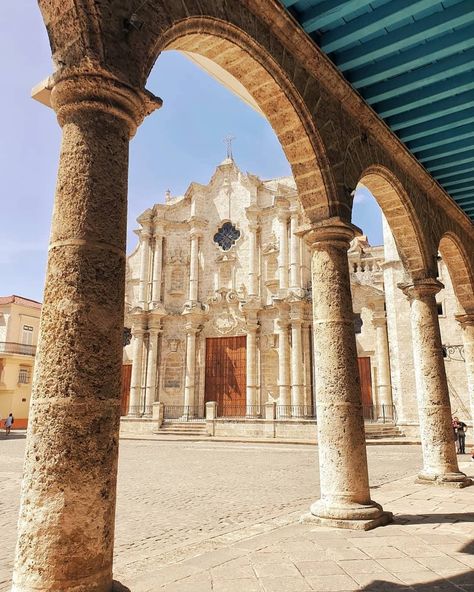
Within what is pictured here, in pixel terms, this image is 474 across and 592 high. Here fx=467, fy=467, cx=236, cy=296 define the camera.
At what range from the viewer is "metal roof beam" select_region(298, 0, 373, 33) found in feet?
14.0

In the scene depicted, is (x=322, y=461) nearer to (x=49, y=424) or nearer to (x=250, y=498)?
(x=250, y=498)

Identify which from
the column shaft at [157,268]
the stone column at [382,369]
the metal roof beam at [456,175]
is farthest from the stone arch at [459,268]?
the column shaft at [157,268]

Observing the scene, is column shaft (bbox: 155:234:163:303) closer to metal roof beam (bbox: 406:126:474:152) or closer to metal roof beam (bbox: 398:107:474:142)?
metal roof beam (bbox: 406:126:474:152)

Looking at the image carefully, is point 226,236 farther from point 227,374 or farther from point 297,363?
point 297,363

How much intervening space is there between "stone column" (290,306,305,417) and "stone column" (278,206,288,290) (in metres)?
1.72

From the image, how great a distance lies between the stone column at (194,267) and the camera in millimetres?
22969

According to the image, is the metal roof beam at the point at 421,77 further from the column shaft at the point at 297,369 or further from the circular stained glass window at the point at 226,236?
the circular stained glass window at the point at 226,236

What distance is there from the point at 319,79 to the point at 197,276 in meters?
18.6

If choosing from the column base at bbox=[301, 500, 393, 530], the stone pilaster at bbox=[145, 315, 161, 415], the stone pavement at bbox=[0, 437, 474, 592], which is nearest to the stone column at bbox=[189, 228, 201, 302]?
the stone pilaster at bbox=[145, 315, 161, 415]

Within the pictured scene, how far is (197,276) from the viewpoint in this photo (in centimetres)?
2336

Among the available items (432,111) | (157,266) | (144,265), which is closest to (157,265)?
(157,266)

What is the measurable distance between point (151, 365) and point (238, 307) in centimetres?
494

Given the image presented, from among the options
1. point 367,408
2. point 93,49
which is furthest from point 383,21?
point 367,408

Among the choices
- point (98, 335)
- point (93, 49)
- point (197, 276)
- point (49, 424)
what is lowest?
point (49, 424)
